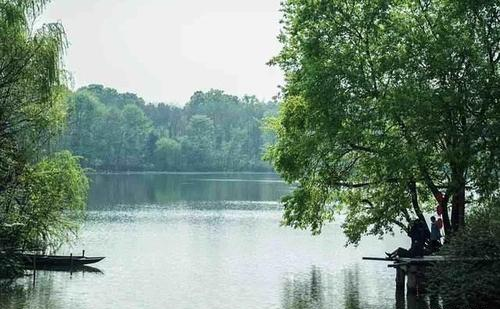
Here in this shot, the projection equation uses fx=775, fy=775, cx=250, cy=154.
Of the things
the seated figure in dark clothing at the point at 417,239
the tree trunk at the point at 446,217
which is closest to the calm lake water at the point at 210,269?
the seated figure in dark clothing at the point at 417,239

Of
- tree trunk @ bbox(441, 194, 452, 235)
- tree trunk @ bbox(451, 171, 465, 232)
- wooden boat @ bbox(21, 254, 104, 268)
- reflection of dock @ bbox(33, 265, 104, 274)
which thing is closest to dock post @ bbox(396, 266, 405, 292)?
tree trunk @ bbox(441, 194, 452, 235)

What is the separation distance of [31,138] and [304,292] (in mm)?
13185

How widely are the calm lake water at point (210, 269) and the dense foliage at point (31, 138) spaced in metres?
2.64

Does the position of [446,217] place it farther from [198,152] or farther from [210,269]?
[198,152]

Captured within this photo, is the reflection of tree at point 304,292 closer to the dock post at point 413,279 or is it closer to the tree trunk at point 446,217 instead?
the dock post at point 413,279

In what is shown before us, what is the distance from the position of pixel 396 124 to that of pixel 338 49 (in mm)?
3910

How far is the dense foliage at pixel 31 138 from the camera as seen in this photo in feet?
93.9

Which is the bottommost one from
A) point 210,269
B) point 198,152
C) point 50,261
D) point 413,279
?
point 210,269

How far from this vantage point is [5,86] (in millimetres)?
28750

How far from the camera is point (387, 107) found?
28.8 m

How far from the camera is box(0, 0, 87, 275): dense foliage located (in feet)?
93.9

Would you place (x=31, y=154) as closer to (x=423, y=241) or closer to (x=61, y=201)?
(x=61, y=201)

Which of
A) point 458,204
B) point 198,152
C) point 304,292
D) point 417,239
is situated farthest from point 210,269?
point 198,152

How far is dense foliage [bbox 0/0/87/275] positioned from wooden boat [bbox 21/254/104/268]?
0.66m
